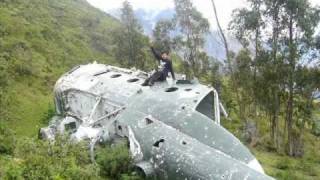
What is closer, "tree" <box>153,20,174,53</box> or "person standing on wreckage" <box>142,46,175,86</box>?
"person standing on wreckage" <box>142,46,175,86</box>

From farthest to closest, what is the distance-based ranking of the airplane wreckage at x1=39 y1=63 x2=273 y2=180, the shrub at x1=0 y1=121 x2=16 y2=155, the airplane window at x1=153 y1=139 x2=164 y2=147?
the shrub at x1=0 y1=121 x2=16 y2=155, the airplane window at x1=153 y1=139 x2=164 y2=147, the airplane wreckage at x1=39 y1=63 x2=273 y2=180

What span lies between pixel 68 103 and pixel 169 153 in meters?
12.2

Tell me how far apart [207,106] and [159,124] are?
12.1 ft

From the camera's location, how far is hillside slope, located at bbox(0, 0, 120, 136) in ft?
106

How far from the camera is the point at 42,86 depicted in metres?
38.4

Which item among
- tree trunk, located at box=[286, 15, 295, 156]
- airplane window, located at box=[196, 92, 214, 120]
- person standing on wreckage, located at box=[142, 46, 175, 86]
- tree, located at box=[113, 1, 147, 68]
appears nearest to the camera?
airplane window, located at box=[196, 92, 214, 120]

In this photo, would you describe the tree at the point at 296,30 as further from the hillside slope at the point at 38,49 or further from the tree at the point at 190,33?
the hillside slope at the point at 38,49

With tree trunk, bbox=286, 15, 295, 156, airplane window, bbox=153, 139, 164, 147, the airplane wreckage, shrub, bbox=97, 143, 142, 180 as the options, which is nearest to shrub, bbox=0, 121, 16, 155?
the airplane wreckage

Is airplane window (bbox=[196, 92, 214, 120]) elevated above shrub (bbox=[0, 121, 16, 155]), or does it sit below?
above

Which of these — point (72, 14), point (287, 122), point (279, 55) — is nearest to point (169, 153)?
point (279, 55)

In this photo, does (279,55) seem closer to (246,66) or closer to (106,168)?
(246,66)

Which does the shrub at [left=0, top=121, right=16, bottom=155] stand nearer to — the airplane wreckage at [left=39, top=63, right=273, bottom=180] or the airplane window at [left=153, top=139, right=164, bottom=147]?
the airplane wreckage at [left=39, top=63, right=273, bottom=180]

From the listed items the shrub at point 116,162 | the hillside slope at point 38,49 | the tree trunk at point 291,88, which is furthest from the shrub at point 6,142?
the tree trunk at point 291,88

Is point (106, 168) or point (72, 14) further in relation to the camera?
point (72, 14)
